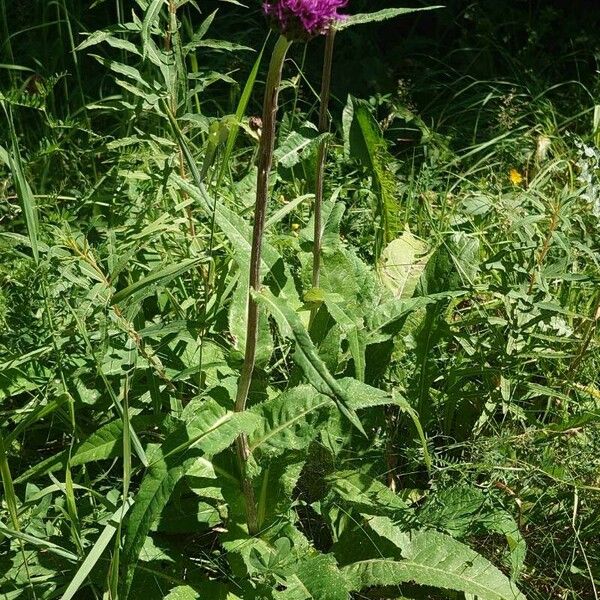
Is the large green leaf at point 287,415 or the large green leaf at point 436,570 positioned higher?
the large green leaf at point 287,415

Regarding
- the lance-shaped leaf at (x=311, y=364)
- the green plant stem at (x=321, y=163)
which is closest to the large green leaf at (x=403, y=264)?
the green plant stem at (x=321, y=163)

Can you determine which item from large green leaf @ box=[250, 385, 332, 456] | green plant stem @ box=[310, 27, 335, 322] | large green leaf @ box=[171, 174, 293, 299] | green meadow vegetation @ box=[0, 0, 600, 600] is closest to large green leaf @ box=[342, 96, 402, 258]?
green meadow vegetation @ box=[0, 0, 600, 600]

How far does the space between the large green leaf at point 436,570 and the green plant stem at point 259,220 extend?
300 millimetres

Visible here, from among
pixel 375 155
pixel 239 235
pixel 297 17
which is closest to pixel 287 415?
pixel 239 235

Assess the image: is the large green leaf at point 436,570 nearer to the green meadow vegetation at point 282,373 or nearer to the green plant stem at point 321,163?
the green meadow vegetation at point 282,373

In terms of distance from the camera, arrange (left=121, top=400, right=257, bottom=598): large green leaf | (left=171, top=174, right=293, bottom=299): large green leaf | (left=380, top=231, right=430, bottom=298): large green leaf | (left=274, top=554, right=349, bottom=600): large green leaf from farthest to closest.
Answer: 1. (left=380, top=231, right=430, bottom=298): large green leaf
2. (left=171, top=174, right=293, bottom=299): large green leaf
3. (left=274, top=554, right=349, bottom=600): large green leaf
4. (left=121, top=400, right=257, bottom=598): large green leaf

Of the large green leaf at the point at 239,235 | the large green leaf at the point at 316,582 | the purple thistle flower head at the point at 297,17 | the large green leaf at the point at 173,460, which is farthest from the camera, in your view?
the large green leaf at the point at 239,235

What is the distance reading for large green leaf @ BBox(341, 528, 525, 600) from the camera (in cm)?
222

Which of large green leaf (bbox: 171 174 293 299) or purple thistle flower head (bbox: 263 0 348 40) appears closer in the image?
purple thistle flower head (bbox: 263 0 348 40)

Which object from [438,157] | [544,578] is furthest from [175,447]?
[438,157]

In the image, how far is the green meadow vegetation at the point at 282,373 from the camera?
213cm

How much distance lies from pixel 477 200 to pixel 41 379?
5.16ft

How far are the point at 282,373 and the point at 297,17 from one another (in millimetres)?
1275

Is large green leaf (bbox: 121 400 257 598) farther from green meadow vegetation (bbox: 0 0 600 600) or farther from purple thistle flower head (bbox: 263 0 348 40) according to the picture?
purple thistle flower head (bbox: 263 0 348 40)
